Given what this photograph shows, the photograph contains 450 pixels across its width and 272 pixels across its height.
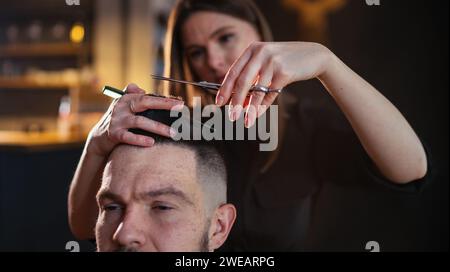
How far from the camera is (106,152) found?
820 mm

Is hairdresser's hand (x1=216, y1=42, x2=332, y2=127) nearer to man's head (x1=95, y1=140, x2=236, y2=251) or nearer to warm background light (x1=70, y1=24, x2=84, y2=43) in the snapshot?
man's head (x1=95, y1=140, x2=236, y2=251)

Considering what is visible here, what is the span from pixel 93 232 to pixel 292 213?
0.44 meters

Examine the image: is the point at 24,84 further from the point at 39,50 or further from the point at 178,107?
the point at 178,107

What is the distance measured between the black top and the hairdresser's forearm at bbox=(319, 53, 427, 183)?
64 millimetres

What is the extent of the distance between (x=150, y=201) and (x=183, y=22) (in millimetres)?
411

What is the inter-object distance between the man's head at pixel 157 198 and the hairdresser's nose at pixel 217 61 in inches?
7.5

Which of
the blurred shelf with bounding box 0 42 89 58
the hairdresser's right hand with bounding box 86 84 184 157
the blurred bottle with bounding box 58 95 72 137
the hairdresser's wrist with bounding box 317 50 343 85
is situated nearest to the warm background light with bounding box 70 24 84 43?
the blurred bottle with bounding box 58 95 72 137

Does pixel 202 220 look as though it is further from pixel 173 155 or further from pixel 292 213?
pixel 292 213

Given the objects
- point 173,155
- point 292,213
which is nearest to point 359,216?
point 292,213

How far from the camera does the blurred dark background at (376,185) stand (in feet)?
3.37

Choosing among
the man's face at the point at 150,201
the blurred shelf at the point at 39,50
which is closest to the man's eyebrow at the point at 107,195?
the man's face at the point at 150,201

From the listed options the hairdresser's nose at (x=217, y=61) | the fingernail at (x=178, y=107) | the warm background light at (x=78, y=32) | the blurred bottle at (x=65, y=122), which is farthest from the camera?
the blurred bottle at (x=65, y=122)

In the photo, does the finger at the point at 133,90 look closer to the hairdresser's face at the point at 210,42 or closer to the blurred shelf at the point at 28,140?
the hairdresser's face at the point at 210,42

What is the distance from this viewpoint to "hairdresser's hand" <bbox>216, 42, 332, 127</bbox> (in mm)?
707
